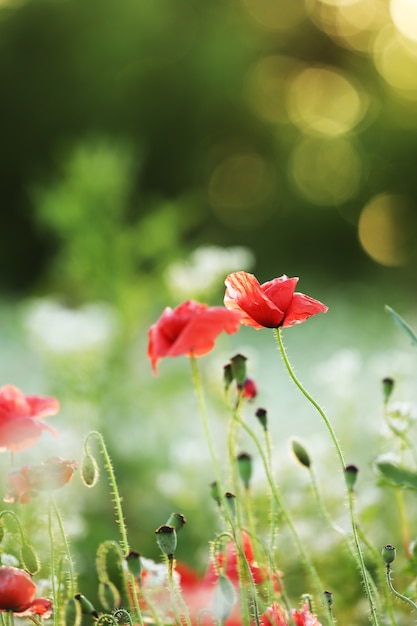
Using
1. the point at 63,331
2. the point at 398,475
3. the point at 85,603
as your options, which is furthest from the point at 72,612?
→ the point at 63,331

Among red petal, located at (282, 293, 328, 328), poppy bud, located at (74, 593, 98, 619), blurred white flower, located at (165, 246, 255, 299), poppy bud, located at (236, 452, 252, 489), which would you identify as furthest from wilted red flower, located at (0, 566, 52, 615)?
blurred white flower, located at (165, 246, 255, 299)

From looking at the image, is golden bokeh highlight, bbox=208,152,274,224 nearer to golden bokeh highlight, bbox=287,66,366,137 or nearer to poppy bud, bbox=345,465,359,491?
golden bokeh highlight, bbox=287,66,366,137

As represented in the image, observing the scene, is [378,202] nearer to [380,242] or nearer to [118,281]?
[380,242]

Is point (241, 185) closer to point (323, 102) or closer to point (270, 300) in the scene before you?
point (323, 102)

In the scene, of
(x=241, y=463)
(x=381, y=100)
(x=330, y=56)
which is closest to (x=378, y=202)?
(x=381, y=100)

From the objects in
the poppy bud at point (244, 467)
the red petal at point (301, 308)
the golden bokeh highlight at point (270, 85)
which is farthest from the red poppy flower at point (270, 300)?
the golden bokeh highlight at point (270, 85)
